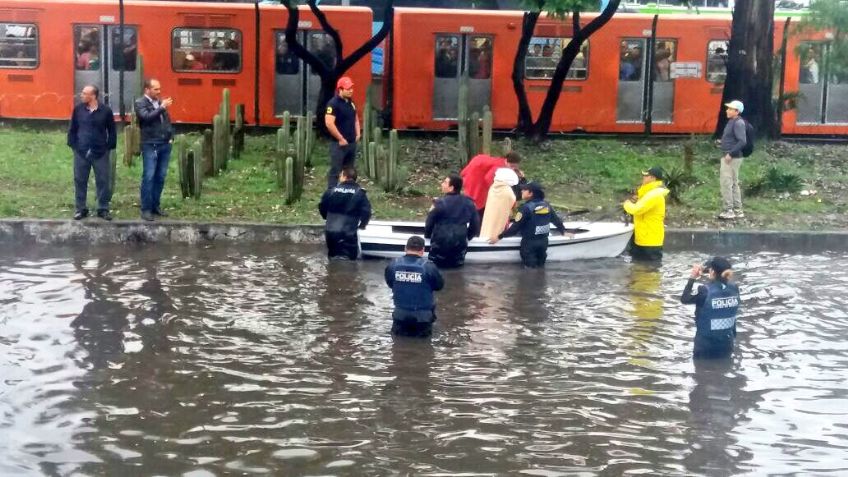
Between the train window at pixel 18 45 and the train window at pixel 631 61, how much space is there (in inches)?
462

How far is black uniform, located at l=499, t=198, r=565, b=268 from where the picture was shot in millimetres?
15070

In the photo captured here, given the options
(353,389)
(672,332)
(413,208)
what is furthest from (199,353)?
(413,208)

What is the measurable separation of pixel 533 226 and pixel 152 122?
17.2 ft

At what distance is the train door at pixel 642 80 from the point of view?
25.7 meters

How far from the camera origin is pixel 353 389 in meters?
9.88

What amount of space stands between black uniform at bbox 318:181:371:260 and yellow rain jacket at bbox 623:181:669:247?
3.39 meters

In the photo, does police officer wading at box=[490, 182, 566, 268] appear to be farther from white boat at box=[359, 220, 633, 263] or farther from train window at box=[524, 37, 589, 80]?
train window at box=[524, 37, 589, 80]

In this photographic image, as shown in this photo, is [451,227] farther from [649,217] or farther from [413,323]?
Result: [413,323]

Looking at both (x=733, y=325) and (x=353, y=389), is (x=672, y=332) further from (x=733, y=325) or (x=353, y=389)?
(x=353, y=389)

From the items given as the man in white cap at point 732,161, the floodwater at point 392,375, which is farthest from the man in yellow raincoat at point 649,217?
the man in white cap at point 732,161

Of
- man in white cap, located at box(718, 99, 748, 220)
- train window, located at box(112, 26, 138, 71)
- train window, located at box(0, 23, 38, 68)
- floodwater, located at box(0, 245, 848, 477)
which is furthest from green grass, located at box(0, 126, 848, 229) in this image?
floodwater, located at box(0, 245, 848, 477)

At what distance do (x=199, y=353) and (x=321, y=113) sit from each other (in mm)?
12817

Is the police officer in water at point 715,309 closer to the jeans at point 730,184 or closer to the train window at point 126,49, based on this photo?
the jeans at point 730,184

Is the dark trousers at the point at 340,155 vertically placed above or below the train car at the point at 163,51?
below
